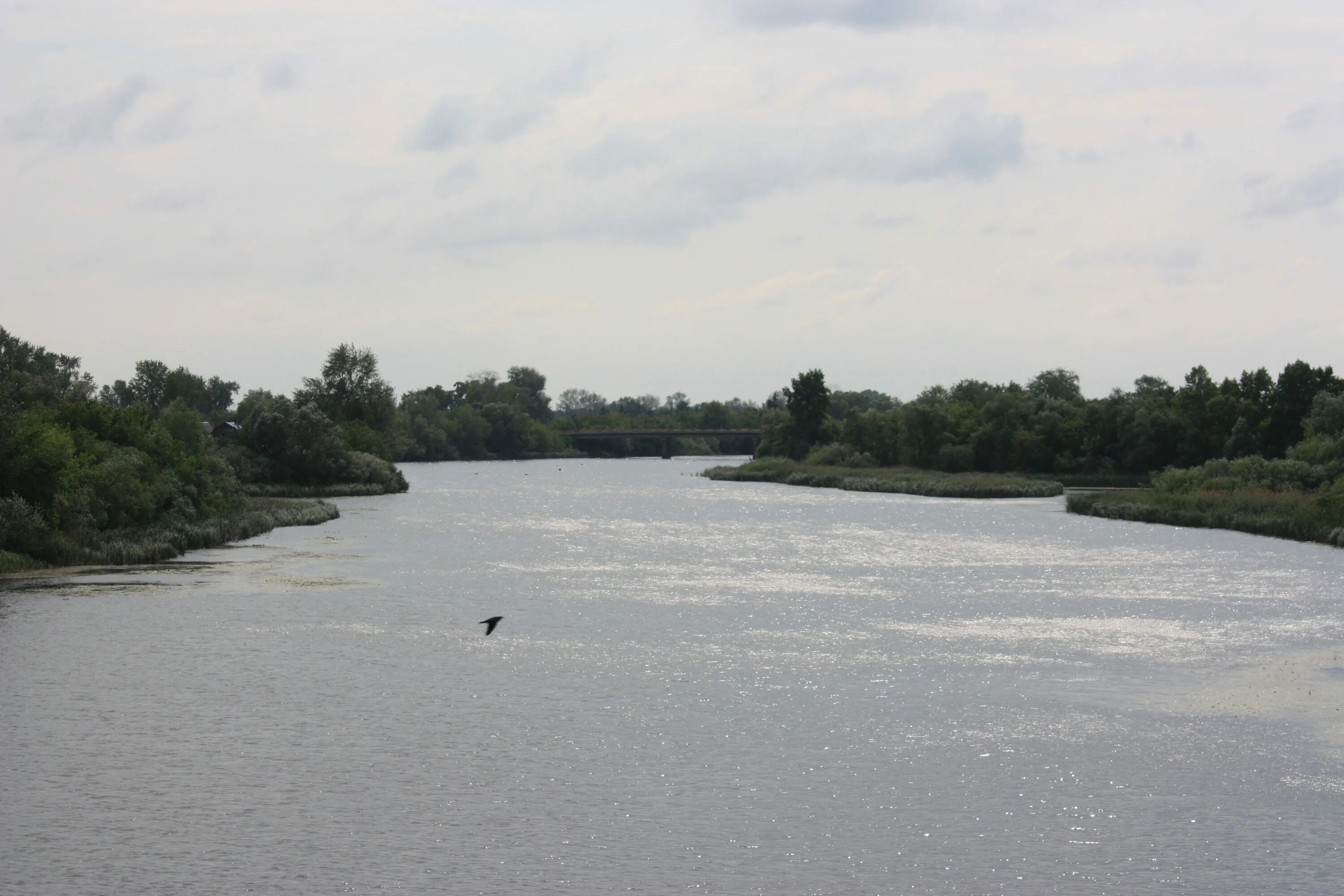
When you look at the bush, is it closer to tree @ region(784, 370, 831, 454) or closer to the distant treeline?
tree @ region(784, 370, 831, 454)

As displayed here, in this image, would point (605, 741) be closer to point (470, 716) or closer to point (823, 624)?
point (470, 716)

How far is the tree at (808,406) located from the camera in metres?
160

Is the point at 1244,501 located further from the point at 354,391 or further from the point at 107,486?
the point at 354,391

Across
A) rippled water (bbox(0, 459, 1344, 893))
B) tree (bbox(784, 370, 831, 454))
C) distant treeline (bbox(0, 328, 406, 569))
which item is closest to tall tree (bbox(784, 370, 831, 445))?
tree (bbox(784, 370, 831, 454))

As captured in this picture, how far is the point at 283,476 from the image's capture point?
112 m

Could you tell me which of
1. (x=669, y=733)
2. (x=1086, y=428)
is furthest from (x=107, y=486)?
(x=1086, y=428)

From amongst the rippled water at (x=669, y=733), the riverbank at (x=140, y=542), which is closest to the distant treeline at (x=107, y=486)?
the riverbank at (x=140, y=542)

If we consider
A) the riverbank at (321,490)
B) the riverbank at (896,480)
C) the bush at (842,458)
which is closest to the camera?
the riverbank at (321,490)

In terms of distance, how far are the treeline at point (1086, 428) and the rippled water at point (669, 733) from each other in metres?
64.6

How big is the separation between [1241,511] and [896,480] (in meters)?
57.6

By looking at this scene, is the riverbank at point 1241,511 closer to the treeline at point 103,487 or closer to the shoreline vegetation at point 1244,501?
the shoreline vegetation at point 1244,501

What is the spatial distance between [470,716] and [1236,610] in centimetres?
2610

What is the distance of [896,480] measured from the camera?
130500mm

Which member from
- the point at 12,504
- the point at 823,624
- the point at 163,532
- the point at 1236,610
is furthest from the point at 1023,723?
the point at 163,532
